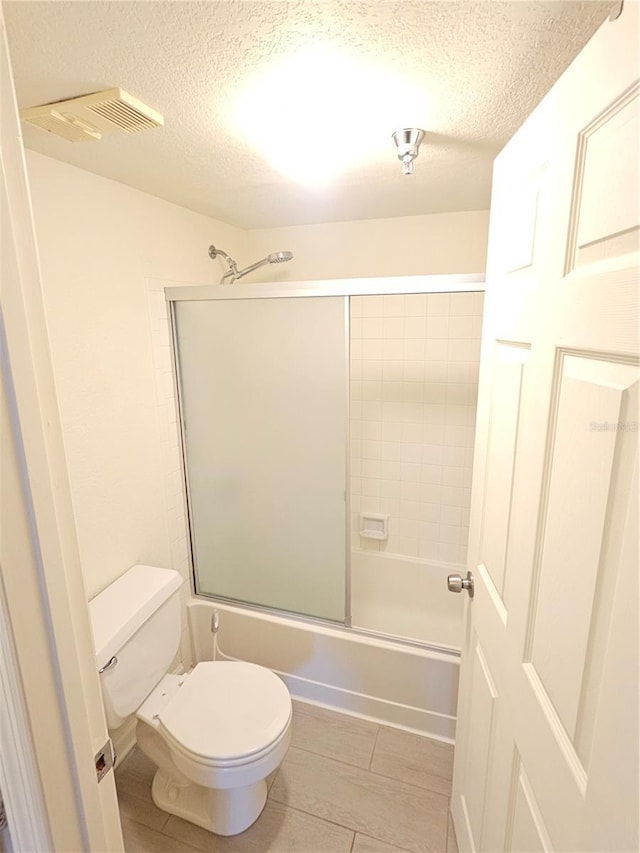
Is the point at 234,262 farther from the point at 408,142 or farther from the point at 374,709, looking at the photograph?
the point at 374,709

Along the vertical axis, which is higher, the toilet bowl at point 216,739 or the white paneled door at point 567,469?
the white paneled door at point 567,469

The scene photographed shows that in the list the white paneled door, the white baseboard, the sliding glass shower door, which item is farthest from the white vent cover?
the white baseboard

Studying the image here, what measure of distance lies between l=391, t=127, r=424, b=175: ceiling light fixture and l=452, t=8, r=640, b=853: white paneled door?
30cm

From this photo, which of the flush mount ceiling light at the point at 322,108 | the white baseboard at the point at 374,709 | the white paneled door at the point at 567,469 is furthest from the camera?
the white baseboard at the point at 374,709

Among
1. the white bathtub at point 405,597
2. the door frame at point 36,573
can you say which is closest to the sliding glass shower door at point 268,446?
the white bathtub at point 405,597

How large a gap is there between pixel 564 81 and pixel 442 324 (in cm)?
162

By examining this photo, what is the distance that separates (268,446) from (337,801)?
1360 mm

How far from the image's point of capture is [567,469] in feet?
2.17

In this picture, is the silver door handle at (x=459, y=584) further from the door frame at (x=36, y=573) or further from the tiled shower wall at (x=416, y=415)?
the tiled shower wall at (x=416, y=415)

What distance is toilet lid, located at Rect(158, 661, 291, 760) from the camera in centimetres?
130

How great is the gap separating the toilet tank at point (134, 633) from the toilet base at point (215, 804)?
39cm

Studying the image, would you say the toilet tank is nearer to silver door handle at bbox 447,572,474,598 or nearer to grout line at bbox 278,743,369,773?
grout line at bbox 278,743,369,773

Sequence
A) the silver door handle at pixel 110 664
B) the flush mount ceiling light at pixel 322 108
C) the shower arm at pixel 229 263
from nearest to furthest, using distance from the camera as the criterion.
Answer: the flush mount ceiling light at pixel 322 108
the silver door handle at pixel 110 664
the shower arm at pixel 229 263

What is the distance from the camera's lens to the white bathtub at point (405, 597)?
2.25 metres
